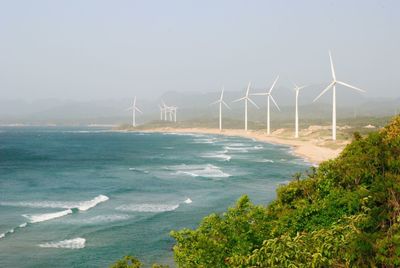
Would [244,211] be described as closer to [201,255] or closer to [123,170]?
[201,255]

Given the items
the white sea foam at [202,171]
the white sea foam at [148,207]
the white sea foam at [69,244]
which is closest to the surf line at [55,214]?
the white sea foam at [148,207]

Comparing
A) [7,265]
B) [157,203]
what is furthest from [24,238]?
[157,203]

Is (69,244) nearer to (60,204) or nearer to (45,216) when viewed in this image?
(45,216)

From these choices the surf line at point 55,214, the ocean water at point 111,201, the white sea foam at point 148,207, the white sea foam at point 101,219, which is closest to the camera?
the ocean water at point 111,201

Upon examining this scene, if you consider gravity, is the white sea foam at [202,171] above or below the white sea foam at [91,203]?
A: below

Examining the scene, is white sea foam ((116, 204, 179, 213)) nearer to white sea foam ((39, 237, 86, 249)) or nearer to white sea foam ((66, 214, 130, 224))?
white sea foam ((66, 214, 130, 224))

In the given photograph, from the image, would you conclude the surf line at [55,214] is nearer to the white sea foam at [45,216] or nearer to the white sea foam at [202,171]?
the white sea foam at [45,216]
